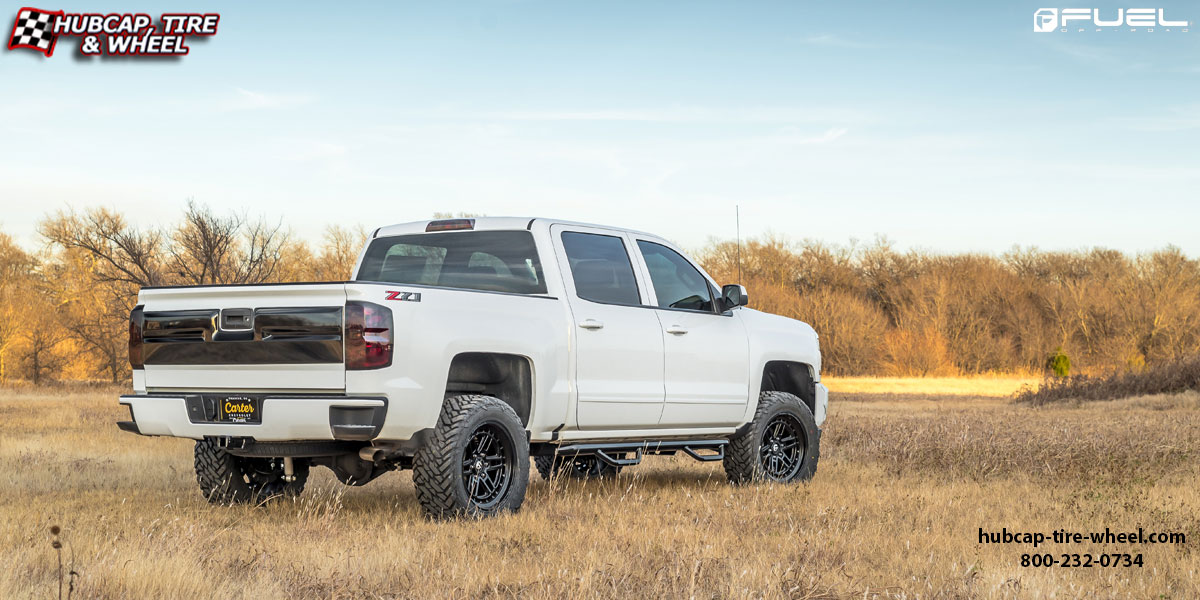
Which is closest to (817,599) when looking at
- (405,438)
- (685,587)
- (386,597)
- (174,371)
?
(685,587)

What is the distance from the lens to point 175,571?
17.0ft

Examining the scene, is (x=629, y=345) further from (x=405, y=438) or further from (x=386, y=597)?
A: (x=386, y=597)

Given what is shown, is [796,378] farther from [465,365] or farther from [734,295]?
[465,365]

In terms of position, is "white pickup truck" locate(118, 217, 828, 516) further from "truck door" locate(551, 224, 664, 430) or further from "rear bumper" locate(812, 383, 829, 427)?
"rear bumper" locate(812, 383, 829, 427)

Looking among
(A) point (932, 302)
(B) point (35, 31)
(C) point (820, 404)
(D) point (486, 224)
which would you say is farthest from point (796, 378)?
(A) point (932, 302)

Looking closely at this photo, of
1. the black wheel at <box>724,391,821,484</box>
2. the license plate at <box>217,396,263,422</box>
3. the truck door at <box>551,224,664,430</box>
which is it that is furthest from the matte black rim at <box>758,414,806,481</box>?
the license plate at <box>217,396,263,422</box>

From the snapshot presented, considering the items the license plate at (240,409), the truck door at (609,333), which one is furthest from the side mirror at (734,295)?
the license plate at (240,409)

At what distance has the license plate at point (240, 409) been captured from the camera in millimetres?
6918

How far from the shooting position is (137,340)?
292 inches

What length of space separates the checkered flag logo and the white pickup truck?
920 centimetres

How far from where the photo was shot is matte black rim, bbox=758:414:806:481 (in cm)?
1000

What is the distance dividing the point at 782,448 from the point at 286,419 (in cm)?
495

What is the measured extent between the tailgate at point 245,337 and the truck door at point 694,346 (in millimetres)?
2927

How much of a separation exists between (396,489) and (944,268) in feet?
203
